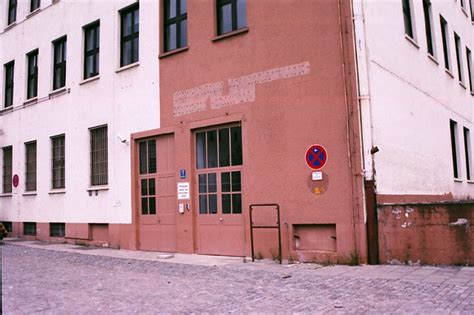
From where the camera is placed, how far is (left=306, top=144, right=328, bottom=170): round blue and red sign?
1062 centimetres

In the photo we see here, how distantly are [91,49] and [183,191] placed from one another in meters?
7.20

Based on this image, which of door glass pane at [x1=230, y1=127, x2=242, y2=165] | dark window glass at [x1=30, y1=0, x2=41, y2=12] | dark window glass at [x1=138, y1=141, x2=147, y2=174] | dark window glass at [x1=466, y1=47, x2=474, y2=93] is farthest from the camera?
dark window glass at [x1=466, y1=47, x2=474, y2=93]

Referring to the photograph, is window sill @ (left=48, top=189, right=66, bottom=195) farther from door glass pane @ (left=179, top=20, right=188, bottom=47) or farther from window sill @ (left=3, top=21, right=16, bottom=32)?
window sill @ (left=3, top=21, right=16, bottom=32)

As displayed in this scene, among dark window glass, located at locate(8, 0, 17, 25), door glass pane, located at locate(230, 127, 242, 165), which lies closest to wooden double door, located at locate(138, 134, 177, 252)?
door glass pane, located at locate(230, 127, 242, 165)

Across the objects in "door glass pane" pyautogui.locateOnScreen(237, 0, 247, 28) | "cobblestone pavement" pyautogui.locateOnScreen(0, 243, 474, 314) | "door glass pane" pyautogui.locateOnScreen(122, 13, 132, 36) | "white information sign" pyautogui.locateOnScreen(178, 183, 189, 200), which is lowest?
"cobblestone pavement" pyautogui.locateOnScreen(0, 243, 474, 314)

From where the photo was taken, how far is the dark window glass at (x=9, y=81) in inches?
843

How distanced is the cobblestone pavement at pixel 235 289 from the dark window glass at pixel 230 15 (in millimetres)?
6047

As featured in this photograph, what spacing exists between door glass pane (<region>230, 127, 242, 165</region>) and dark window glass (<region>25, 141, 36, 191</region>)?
1048 cm

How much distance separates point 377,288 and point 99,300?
4259mm

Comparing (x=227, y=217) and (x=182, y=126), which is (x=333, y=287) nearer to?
(x=227, y=217)

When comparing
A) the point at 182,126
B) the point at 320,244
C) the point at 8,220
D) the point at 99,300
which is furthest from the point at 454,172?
the point at 8,220

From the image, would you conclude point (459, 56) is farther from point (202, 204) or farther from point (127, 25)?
point (127, 25)

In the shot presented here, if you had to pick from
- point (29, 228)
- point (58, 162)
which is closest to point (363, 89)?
point (58, 162)

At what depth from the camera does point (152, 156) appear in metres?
14.4
